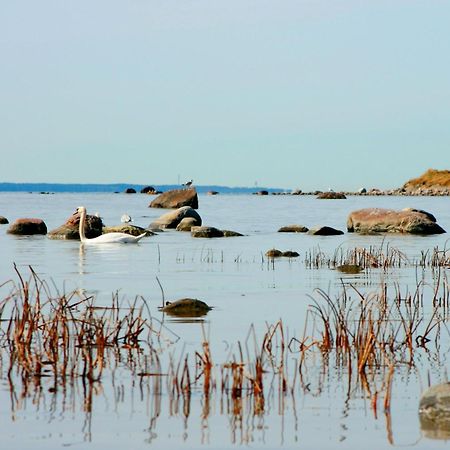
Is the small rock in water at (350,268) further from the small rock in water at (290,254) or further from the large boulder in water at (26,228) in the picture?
the large boulder in water at (26,228)

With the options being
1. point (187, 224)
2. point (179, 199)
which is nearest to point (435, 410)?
point (187, 224)

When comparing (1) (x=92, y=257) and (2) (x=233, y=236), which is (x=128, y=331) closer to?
(1) (x=92, y=257)

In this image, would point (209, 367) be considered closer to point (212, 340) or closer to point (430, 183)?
point (212, 340)

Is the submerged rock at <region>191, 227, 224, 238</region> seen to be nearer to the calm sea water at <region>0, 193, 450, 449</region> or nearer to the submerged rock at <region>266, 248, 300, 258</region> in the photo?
the calm sea water at <region>0, 193, 450, 449</region>

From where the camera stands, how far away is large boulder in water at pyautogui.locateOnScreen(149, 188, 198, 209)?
6065cm

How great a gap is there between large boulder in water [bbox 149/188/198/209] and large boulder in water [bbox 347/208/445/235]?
67.2 feet

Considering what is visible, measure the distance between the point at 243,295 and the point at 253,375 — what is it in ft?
25.7

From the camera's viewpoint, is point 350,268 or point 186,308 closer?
point 186,308

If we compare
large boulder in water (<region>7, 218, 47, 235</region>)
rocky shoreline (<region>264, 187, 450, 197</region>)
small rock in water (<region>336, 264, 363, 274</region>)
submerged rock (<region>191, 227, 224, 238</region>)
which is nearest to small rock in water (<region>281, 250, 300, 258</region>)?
small rock in water (<region>336, 264, 363, 274</region>)

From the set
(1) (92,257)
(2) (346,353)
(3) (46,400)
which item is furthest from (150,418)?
(1) (92,257)

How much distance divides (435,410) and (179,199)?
5417cm

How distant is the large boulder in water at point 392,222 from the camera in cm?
3906

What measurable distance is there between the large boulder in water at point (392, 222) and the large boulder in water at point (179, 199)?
20.5 meters

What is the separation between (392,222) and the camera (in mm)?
39500
